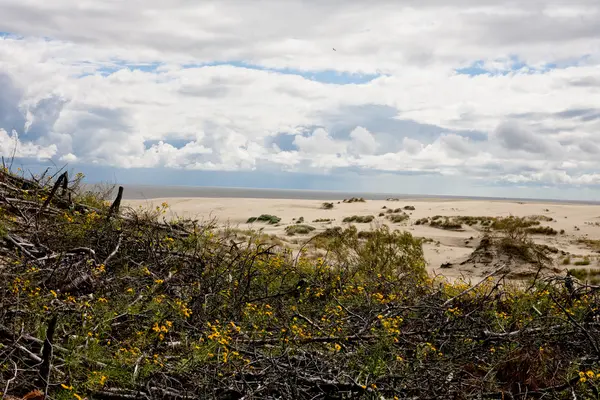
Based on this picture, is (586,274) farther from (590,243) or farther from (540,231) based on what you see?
(540,231)

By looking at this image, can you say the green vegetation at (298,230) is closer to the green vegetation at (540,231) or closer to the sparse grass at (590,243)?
the green vegetation at (540,231)

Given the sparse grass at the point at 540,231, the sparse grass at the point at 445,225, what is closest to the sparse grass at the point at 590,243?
the sparse grass at the point at 540,231

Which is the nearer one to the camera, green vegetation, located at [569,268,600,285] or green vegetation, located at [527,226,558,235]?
green vegetation, located at [569,268,600,285]

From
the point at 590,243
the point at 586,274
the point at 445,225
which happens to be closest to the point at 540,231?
the point at 590,243

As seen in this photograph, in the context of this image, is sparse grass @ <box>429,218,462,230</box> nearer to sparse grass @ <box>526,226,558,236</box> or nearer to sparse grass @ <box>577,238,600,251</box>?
sparse grass @ <box>526,226,558,236</box>

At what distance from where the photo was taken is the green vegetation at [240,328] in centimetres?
442

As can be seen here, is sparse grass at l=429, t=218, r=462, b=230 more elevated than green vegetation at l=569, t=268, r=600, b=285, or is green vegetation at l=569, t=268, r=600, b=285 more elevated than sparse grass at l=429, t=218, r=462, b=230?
sparse grass at l=429, t=218, r=462, b=230

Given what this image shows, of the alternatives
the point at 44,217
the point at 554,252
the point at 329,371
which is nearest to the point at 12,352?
the point at 329,371

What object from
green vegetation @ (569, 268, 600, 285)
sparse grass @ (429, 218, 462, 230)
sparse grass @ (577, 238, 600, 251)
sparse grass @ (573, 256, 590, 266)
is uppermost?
sparse grass @ (429, 218, 462, 230)

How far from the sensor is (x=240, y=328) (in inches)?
217

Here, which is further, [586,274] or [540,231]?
[540,231]

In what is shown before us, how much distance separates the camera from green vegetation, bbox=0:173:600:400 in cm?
442

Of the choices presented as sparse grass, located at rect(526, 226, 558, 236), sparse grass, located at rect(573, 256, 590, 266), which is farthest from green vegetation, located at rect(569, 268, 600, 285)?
sparse grass, located at rect(526, 226, 558, 236)

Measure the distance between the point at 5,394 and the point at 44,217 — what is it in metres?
5.52
